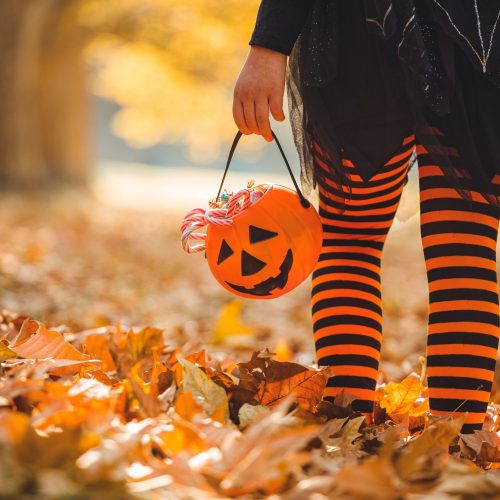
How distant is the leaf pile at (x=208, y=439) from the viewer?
857 mm

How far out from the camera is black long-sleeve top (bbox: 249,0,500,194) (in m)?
1.28

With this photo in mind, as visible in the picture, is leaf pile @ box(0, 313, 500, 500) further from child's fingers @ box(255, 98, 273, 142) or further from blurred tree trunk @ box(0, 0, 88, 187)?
blurred tree trunk @ box(0, 0, 88, 187)

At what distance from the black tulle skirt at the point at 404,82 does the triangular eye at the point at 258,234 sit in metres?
0.18

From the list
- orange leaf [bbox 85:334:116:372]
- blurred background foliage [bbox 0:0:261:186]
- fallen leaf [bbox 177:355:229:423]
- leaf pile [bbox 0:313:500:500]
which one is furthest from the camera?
blurred background foliage [bbox 0:0:261:186]

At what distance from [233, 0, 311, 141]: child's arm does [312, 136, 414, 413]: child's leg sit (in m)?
0.21

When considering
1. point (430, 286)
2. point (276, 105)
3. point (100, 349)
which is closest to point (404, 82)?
point (276, 105)

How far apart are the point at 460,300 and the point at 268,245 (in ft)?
1.30

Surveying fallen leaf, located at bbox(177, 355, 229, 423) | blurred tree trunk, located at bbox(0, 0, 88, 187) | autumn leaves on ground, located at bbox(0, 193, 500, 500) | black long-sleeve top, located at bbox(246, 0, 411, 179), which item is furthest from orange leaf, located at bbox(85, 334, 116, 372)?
blurred tree trunk, located at bbox(0, 0, 88, 187)

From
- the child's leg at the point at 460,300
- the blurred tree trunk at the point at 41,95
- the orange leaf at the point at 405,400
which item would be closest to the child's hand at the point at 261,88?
the child's leg at the point at 460,300

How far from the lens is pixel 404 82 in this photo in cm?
134

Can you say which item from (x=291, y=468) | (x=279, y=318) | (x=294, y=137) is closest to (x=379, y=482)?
(x=291, y=468)

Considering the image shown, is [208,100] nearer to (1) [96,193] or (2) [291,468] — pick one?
(1) [96,193]

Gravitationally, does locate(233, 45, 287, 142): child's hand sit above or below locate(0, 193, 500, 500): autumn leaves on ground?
above

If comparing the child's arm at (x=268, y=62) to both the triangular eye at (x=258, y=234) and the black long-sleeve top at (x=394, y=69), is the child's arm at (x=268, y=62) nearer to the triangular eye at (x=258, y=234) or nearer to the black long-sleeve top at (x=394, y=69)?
the black long-sleeve top at (x=394, y=69)
